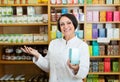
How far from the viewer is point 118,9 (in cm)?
387

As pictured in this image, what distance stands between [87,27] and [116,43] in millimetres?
706

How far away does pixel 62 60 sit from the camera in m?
2.11

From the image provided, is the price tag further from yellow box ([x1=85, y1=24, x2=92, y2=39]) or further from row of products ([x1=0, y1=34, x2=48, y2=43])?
row of products ([x1=0, y1=34, x2=48, y2=43])

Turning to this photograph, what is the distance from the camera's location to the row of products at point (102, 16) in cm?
368

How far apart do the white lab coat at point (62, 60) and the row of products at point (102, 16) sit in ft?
5.25

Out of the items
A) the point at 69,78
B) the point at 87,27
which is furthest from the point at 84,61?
the point at 87,27

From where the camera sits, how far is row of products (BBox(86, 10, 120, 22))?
368cm

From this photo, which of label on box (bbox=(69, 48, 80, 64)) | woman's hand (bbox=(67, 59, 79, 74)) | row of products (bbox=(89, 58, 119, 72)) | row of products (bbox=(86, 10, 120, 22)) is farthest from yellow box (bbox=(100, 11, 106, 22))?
label on box (bbox=(69, 48, 80, 64))

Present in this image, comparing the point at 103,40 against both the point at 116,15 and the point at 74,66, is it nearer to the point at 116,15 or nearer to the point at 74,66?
the point at 116,15

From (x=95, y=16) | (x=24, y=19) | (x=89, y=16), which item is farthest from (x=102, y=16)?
(x=24, y=19)

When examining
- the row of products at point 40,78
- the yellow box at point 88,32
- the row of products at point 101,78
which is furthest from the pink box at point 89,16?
the row of products at point 40,78

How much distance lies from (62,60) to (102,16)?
183 centimetres

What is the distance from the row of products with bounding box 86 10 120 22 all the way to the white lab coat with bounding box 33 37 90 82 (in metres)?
1.60

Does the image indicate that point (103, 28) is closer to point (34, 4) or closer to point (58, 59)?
point (34, 4)
